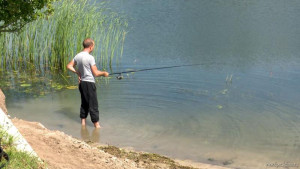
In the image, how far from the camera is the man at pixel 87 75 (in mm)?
7895

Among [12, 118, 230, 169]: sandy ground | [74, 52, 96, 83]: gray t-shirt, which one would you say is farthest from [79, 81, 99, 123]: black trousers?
[12, 118, 230, 169]: sandy ground

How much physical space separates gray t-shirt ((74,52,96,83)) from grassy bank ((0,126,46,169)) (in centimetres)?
321

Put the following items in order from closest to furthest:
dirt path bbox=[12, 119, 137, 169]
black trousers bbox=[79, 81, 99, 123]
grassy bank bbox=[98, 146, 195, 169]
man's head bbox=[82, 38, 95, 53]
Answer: dirt path bbox=[12, 119, 137, 169] < grassy bank bbox=[98, 146, 195, 169] < man's head bbox=[82, 38, 95, 53] < black trousers bbox=[79, 81, 99, 123]

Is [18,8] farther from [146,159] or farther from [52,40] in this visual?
[146,159]

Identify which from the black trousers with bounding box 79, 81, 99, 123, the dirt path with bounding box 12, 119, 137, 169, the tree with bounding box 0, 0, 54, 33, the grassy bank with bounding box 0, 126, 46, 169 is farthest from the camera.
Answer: the tree with bounding box 0, 0, 54, 33

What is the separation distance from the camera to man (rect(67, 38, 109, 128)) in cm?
789

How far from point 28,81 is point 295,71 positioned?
7.37 m

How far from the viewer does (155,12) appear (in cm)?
2150

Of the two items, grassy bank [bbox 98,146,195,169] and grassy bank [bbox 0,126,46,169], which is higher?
grassy bank [bbox 0,126,46,169]

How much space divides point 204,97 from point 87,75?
11.6ft

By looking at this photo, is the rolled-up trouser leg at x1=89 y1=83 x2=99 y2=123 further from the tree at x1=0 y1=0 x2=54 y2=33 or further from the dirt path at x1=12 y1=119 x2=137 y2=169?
the tree at x1=0 y1=0 x2=54 y2=33

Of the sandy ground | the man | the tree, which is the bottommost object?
the sandy ground

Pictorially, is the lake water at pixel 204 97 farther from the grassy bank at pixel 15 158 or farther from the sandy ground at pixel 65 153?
the grassy bank at pixel 15 158

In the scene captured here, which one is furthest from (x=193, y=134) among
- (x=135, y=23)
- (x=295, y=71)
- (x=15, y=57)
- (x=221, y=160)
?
(x=135, y=23)
